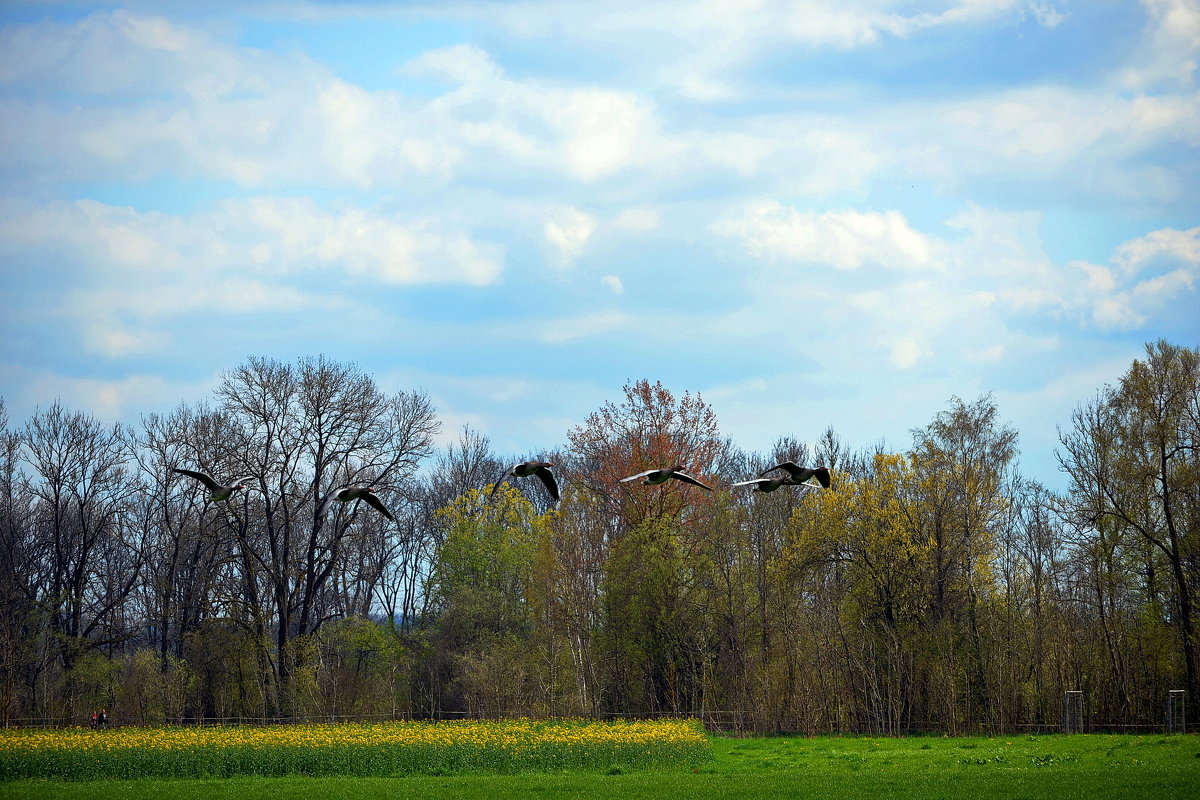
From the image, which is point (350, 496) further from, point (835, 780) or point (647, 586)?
point (647, 586)

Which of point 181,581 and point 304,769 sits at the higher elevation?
point 181,581

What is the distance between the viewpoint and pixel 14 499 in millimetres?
53594

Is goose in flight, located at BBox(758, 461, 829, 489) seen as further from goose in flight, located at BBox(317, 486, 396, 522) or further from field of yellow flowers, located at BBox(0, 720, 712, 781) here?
field of yellow flowers, located at BBox(0, 720, 712, 781)

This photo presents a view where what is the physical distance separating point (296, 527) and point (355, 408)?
1109cm

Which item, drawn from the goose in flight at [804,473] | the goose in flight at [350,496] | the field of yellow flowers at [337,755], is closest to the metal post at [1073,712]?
the field of yellow flowers at [337,755]

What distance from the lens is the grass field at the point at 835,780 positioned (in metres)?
20.8

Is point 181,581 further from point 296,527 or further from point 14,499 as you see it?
point 14,499

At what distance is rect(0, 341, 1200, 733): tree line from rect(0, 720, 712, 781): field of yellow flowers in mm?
10231

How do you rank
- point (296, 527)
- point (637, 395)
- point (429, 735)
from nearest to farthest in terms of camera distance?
point (429, 735)
point (637, 395)
point (296, 527)

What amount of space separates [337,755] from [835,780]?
14.1 meters

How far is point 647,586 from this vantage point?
140 feet

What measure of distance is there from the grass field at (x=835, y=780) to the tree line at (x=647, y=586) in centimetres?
760


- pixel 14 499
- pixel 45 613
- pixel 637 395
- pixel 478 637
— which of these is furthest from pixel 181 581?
pixel 637 395

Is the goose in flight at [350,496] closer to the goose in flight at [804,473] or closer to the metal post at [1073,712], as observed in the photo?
the goose in flight at [804,473]
